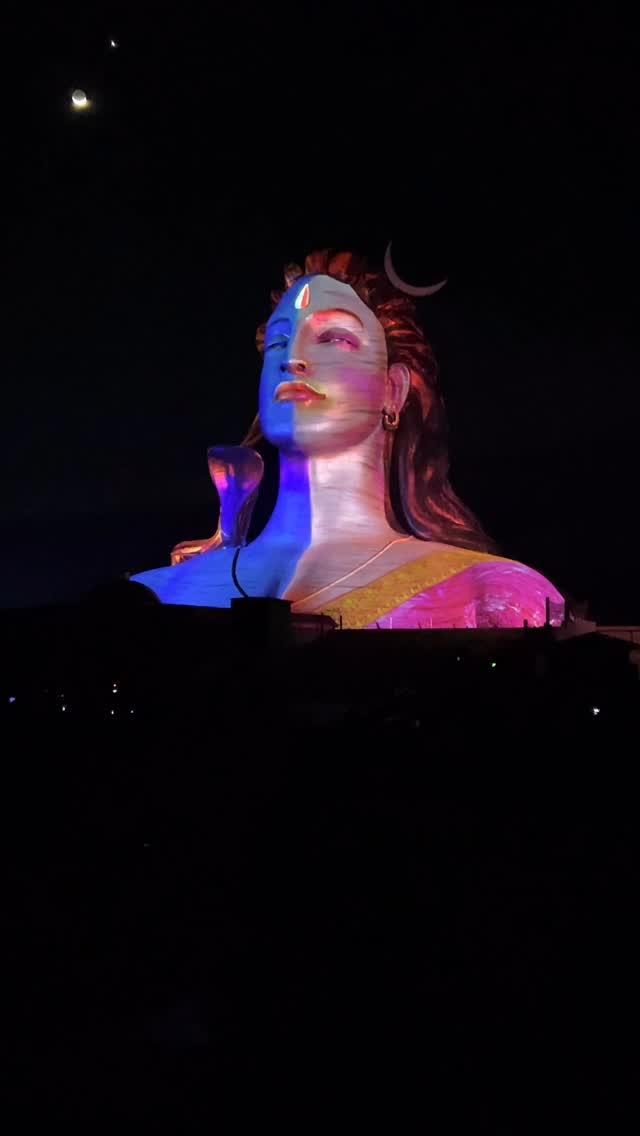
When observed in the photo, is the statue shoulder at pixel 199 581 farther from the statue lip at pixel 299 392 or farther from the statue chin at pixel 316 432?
the statue lip at pixel 299 392

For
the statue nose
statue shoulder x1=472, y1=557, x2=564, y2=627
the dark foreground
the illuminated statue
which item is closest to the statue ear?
the illuminated statue

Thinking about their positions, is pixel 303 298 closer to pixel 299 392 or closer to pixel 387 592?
pixel 299 392

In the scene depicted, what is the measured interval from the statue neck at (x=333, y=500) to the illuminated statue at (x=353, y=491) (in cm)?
2

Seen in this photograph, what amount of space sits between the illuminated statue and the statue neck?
0.05 feet

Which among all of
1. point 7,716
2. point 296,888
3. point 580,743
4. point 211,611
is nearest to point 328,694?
point 211,611

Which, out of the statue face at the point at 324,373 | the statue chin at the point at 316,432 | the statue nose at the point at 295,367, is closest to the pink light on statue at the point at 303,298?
the statue face at the point at 324,373

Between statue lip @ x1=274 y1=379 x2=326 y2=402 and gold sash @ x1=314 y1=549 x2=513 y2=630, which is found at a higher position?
statue lip @ x1=274 y1=379 x2=326 y2=402

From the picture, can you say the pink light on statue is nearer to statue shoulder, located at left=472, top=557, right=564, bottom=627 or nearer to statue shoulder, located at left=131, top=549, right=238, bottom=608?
statue shoulder, located at left=131, top=549, right=238, bottom=608

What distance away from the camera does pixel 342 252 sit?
44.9 feet

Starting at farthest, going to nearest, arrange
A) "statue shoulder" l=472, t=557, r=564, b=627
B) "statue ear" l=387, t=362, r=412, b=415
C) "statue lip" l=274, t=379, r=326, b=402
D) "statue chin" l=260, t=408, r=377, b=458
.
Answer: "statue ear" l=387, t=362, r=412, b=415, "statue chin" l=260, t=408, r=377, b=458, "statue lip" l=274, t=379, r=326, b=402, "statue shoulder" l=472, t=557, r=564, b=627

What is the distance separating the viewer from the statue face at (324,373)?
42.9 ft

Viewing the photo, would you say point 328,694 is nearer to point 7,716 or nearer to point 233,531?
point 7,716

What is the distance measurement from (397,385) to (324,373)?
104cm

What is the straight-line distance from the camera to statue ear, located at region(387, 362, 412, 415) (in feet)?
44.7
